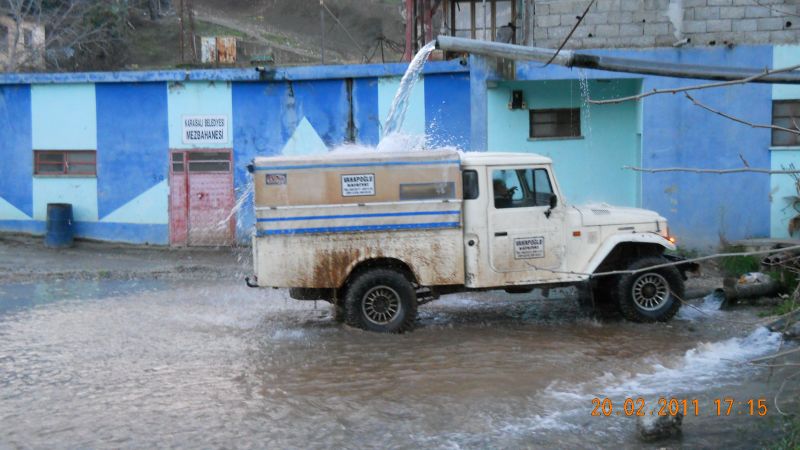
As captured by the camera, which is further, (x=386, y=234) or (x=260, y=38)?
(x=260, y=38)

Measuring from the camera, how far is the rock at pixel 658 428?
6.43m

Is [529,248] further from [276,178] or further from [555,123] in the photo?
→ [555,123]

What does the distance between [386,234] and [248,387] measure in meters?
2.74

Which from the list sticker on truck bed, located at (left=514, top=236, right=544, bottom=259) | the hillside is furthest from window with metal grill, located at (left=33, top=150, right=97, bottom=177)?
the hillside

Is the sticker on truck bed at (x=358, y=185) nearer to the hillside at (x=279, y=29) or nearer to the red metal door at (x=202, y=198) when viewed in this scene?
the red metal door at (x=202, y=198)

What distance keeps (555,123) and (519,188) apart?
662 centimetres

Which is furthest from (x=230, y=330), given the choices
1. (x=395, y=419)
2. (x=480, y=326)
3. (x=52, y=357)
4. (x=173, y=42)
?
(x=173, y=42)

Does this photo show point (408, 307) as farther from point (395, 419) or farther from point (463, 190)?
point (395, 419)

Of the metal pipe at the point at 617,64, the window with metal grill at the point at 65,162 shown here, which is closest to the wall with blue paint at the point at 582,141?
the window with metal grill at the point at 65,162

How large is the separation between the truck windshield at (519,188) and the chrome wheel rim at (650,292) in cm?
156

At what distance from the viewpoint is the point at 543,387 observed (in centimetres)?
806

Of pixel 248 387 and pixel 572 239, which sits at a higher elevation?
pixel 572 239

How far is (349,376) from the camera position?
859cm

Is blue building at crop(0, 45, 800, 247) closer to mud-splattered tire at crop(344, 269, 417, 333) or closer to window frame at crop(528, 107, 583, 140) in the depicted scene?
window frame at crop(528, 107, 583, 140)
